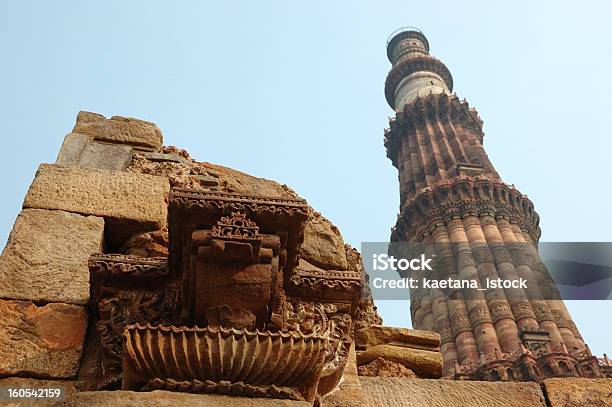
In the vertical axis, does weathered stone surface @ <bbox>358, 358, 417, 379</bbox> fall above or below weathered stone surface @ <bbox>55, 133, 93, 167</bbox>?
below

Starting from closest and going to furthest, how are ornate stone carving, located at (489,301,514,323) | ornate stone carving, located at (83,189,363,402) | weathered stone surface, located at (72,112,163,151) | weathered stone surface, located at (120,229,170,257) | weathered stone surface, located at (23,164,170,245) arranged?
ornate stone carving, located at (83,189,363,402) → weathered stone surface, located at (120,229,170,257) → weathered stone surface, located at (23,164,170,245) → weathered stone surface, located at (72,112,163,151) → ornate stone carving, located at (489,301,514,323)

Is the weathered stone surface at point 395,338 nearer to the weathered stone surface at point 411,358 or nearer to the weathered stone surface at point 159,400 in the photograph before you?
the weathered stone surface at point 411,358

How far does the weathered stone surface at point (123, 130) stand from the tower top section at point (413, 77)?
3068 cm

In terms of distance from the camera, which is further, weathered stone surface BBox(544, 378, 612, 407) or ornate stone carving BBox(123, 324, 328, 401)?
weathered stone surface BBox(544, 378, 612, 407)

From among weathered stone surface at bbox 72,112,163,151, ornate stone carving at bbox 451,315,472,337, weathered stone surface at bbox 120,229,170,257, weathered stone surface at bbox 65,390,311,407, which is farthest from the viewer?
ornate stone carving at bbox 451,315,472,337

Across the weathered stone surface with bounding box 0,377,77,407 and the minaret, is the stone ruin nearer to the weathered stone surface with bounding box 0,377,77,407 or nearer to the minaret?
the weathered stone surface with bounding box 0,377,77,407

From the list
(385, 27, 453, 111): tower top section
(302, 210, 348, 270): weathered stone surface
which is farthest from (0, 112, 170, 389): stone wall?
(385, 27, 453, 111): tower top section

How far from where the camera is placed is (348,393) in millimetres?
2314

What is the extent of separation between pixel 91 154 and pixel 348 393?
74.0 inches

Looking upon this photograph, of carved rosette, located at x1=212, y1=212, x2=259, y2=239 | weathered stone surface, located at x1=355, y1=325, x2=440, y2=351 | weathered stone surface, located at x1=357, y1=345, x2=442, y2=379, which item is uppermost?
weathered stone surface, located at x1=355, y1=325, x2=440, y2=351

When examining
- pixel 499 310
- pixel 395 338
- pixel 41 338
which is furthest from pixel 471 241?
pixel 41 338

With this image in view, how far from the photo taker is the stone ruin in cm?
195

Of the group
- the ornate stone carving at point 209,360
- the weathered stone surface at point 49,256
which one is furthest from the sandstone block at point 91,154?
the ornate stone carving at point 209,360

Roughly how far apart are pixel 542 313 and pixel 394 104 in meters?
18.1
